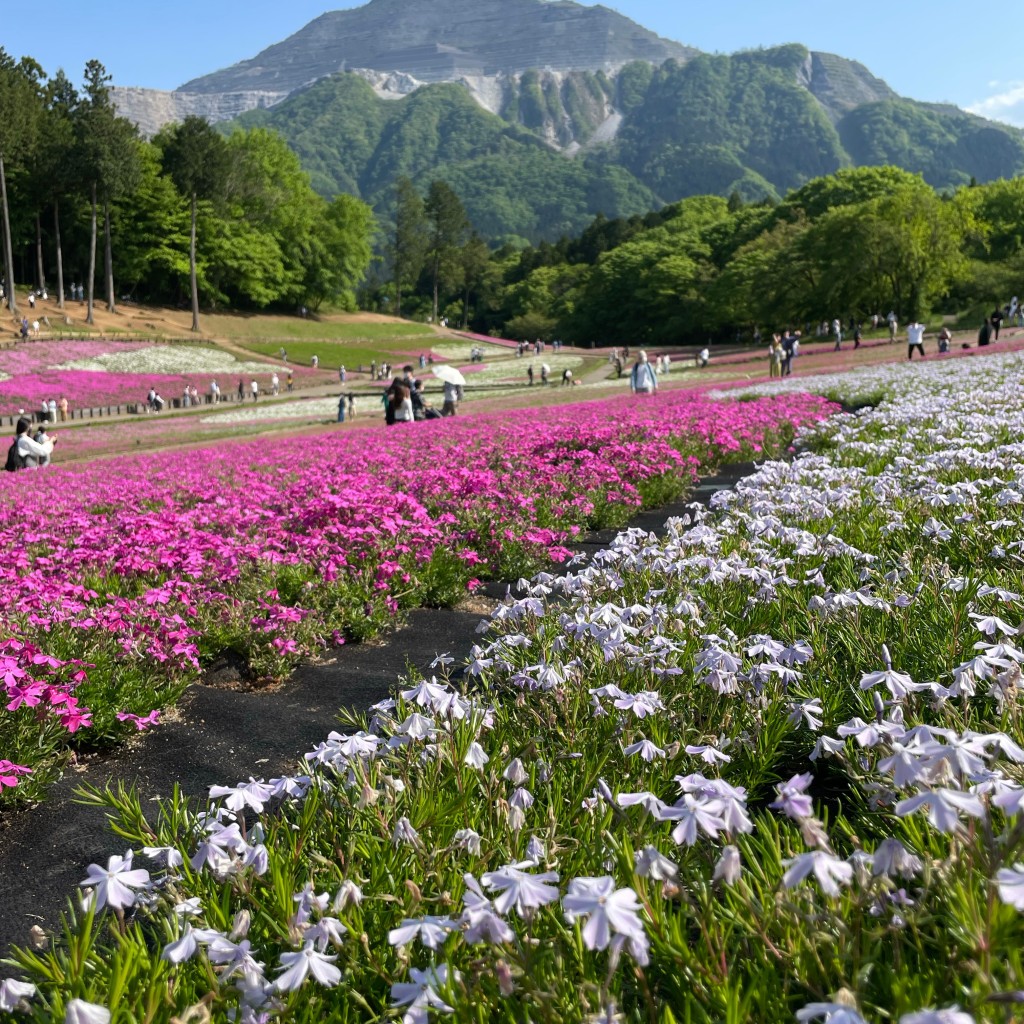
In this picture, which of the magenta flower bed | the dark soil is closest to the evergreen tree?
the magenta flower bed

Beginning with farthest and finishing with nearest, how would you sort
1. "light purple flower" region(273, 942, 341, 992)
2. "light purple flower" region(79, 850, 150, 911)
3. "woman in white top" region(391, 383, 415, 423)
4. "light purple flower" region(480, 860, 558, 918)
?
"woman in white top" region(391, 383, 415, 423), "light purple flower" region(79, 850, 150, 911), "light purple flower" region(273, 942, 341, 992), "light purple flower" region(480, 860, 558, 918)

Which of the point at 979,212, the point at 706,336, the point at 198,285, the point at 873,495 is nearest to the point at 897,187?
the point at 979,212

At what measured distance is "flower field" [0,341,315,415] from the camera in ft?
138

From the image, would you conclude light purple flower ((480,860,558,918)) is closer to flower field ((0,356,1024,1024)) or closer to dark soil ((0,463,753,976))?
flower field ((0,356,1024,1024))

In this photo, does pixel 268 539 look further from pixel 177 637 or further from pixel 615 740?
pixel 615 740

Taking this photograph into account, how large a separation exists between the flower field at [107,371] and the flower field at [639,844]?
42.9 m

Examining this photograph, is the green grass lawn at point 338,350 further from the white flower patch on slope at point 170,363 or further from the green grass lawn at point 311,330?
the white flower patch on slope at point 170,363

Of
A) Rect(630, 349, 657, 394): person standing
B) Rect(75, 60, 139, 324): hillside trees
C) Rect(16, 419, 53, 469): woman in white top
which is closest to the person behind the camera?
Rect(16, 419, 53, 469): woman in white top

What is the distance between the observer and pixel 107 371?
164 ft

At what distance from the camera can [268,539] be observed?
7.88 m

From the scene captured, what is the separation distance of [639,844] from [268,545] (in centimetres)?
605

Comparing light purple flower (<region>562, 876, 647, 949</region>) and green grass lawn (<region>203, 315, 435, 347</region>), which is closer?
light purple flower (<region>562, 876, 647, 949</region>)

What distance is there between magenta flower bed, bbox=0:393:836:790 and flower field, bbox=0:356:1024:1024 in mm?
1222

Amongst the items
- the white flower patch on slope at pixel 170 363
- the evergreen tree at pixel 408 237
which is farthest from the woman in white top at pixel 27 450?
the evergreen tree at pixel 408 237
